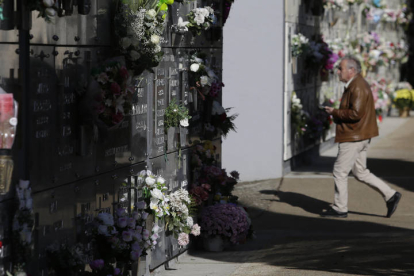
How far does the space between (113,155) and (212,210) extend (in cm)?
244

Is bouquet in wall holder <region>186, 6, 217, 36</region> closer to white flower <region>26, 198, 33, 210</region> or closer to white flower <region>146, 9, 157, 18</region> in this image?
white flower <region>146, 9, 157, 18</region>

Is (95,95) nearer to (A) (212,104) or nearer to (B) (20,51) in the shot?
(B) (20,51)

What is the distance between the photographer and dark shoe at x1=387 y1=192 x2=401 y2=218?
10484mm

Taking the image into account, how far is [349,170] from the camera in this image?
1056 centimetres

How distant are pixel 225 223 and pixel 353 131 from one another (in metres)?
2.48

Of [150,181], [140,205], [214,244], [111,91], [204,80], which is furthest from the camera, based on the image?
[214,244]

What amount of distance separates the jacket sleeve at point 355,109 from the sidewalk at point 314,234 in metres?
1.18

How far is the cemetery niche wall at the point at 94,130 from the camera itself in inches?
200

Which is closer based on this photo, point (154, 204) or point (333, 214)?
point (154, 204)

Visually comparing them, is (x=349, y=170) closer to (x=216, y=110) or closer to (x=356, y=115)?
(x=356, y=115)

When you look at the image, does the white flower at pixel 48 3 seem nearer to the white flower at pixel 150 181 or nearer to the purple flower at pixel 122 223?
the purple flower at pixel 122 223

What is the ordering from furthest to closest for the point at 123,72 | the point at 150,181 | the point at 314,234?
the point at 314,234 → the point at 150,181 → the point at 123,72

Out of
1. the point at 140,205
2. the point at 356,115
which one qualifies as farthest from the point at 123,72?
the point at 356,115

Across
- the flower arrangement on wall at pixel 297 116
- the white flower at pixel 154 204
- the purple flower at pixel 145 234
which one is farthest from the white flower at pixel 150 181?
the flower arrangement on wall at pixel 297 116
